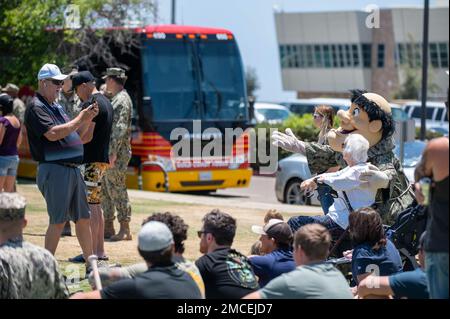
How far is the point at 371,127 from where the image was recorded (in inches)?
360

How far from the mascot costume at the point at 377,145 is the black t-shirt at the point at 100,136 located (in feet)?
5.36

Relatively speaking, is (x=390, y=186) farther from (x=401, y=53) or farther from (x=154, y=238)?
(x=401, y=53)

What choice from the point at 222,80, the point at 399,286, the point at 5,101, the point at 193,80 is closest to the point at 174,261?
the point at 399,286

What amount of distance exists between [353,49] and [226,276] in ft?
242

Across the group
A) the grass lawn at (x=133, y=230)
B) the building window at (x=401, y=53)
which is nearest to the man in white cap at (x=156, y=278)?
the grass lawn at (x=133, y=230)

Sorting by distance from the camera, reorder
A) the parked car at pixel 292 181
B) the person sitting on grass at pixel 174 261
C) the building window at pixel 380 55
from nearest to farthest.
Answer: the person sitting on grass at pixel 174 261 < the parked car at pixel 292 181 < the building window at pixel 380 55

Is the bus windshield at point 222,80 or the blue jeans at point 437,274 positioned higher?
the blue jeans at point 437,274

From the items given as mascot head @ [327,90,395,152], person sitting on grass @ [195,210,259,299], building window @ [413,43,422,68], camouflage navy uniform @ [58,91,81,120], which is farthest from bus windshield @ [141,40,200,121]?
building window @ [413,43,422,68]

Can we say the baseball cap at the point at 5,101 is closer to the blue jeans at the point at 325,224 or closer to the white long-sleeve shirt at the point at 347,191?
the blue jeans at the point at 325,224

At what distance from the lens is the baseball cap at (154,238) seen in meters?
6.00

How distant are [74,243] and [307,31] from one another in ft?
236

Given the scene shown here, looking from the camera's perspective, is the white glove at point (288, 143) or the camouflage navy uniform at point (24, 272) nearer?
the camouflage navy uniform at point (24, 272)

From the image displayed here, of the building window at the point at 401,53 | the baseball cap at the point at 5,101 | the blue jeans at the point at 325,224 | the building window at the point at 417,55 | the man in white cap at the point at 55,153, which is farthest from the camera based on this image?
the building window at the point at 401,53
